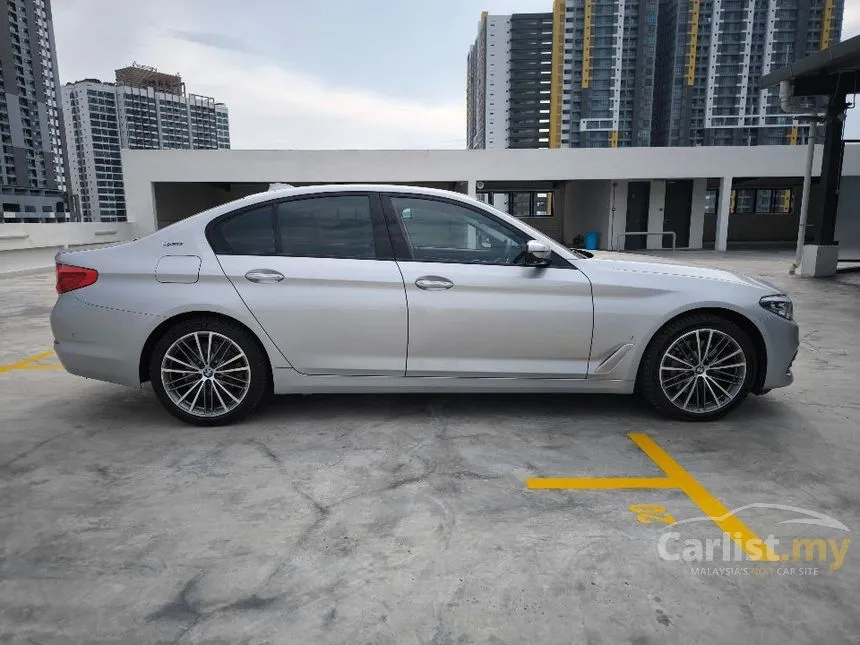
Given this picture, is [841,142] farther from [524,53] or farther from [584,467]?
[524,53]

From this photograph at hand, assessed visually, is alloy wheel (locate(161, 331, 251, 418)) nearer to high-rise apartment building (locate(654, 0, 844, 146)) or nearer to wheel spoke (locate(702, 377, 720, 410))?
wheel spoke (locate(702, 377, 720, 410))

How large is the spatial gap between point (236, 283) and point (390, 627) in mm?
2510

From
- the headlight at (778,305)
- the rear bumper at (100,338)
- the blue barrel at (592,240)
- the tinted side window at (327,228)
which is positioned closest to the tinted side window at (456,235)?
the tinted side window at (327,228)

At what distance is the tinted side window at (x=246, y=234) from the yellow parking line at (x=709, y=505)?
9.12 ft

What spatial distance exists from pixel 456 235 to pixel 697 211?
23917 mm

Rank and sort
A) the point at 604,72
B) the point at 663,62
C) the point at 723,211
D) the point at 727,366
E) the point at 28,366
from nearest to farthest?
the point at 727,366, the point at 28,366, the point at 723,211, the point at 604,72, the point at 663,62

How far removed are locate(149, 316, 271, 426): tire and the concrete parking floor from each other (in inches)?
6.4

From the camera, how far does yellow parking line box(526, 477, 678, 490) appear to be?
3031 millimetres

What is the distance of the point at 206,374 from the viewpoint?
3850mm

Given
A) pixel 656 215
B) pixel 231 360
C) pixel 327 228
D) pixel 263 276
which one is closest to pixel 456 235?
pixel 327 228

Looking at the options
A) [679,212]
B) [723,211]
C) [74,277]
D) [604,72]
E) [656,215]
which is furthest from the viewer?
[604,72]

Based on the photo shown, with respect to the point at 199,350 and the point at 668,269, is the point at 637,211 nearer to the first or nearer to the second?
the point at 668,269

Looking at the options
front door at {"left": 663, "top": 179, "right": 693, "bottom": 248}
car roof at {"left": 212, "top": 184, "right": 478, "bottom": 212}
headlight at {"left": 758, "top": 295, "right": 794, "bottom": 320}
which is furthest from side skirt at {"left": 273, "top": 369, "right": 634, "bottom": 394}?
front door at {"left": 663, "top": 179, "right": 693, "bottom": 248}

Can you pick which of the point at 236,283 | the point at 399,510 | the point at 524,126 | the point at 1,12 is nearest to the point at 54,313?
the point at 236,283
